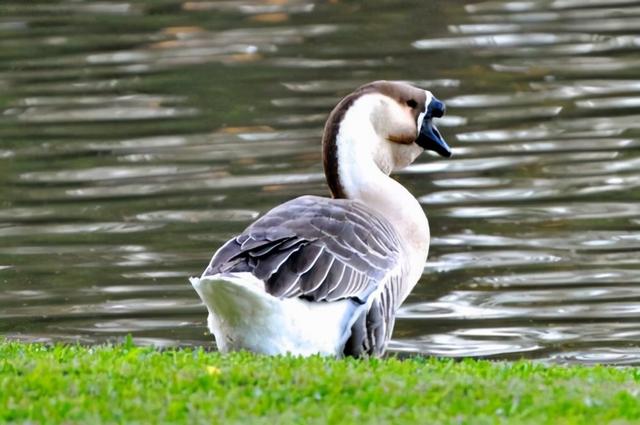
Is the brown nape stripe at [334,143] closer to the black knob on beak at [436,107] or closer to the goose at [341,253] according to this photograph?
the goose at [341,253]

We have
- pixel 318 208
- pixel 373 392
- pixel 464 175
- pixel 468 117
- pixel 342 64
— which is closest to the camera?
pixel 373 392

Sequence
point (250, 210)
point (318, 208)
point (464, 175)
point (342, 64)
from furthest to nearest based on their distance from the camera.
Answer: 1. point (342, 64)
2. point (464, 175)
3. point (250, 210)
4. point (318, 208)

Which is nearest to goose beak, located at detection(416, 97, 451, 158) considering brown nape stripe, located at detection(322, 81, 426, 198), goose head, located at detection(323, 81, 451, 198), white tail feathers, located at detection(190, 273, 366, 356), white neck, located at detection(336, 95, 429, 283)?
goose head, located at detection(323, 81, 451, 198)

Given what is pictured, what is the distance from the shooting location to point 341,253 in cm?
880

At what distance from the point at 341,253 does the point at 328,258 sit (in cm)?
15

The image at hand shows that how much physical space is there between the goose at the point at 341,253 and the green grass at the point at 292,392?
455 millimetres

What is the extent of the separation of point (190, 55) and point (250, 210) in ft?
26.3

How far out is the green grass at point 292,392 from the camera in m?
6.50

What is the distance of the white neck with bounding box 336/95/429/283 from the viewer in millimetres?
9844

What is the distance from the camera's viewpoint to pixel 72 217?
15.9 m

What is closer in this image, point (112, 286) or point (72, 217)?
point (112, 286)

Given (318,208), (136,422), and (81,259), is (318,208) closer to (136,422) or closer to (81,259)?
(136,422)

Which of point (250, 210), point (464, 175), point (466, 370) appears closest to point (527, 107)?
point (464, 175)

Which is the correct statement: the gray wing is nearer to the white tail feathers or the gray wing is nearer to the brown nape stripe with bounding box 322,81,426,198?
the white tail feathers
